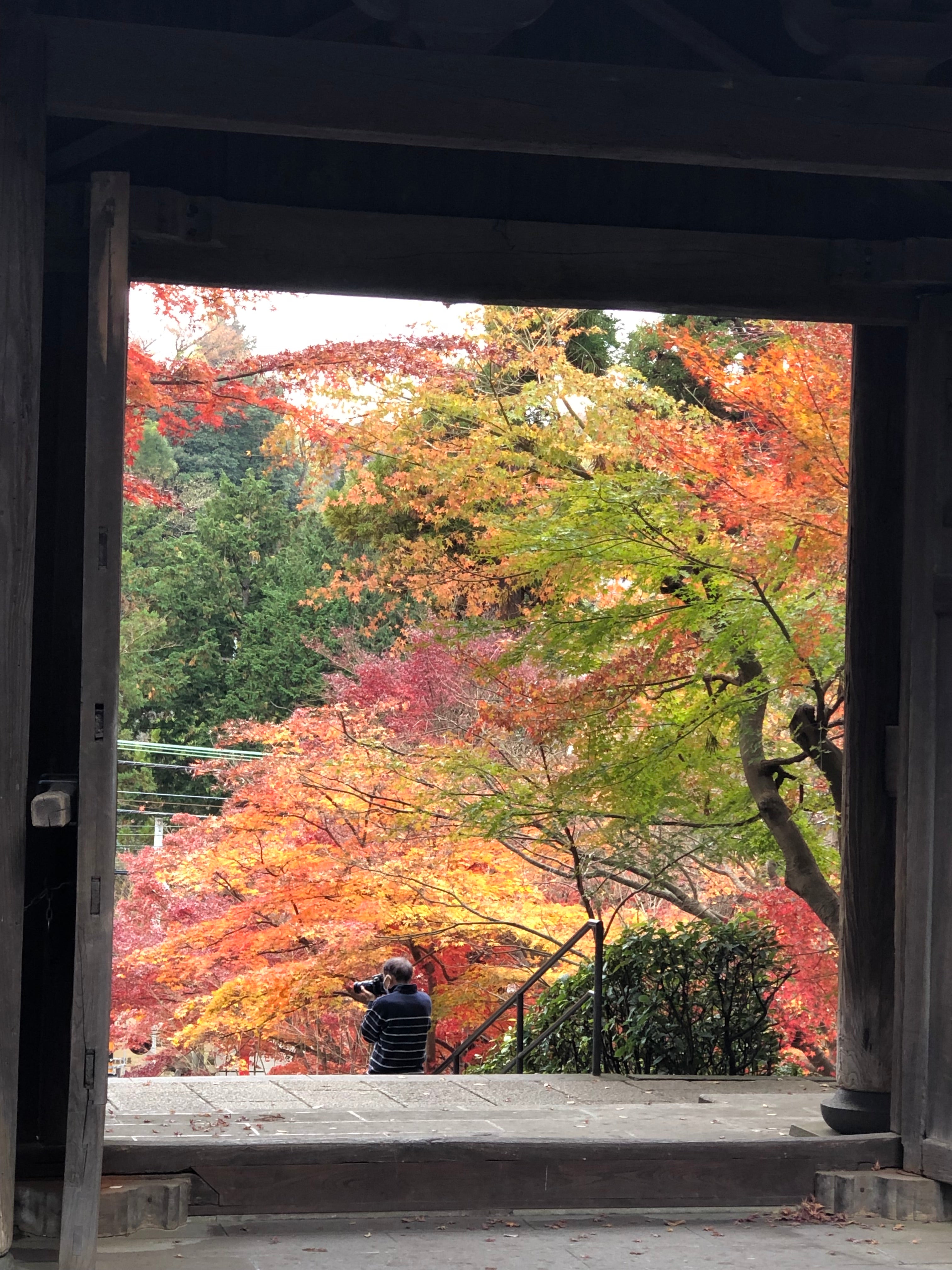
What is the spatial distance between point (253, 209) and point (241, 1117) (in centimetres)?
378

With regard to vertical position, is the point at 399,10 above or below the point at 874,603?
above

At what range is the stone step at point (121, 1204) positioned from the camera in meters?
4.25

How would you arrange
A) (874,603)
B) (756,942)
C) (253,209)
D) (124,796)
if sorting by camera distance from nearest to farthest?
(253,209)
(874,603)
(756,942)
(124,796)

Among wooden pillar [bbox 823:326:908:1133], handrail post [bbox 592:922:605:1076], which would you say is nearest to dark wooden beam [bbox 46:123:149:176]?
wooden pillar [bbox 823:326:908:1133]

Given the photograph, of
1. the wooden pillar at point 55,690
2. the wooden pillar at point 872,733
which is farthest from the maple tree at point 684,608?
the wooden pillar at point 55,690

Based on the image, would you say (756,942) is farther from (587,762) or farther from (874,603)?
(874,603)

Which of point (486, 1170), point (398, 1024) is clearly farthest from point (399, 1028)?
point (486, 1170)

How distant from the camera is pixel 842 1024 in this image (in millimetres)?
5469

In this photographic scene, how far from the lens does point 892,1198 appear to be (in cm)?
496

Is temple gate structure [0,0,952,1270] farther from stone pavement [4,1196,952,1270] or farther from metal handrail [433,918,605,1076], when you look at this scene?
metal handrail [433,918,605,1076]

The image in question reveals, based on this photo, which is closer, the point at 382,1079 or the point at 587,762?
the point at 382,1079

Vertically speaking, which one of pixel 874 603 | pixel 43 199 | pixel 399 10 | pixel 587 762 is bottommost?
pixel 587 762

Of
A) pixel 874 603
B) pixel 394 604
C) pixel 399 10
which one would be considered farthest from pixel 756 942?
pixel 394 604

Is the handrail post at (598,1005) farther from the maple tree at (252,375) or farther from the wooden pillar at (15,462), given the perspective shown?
the maple tree at (252,375)
